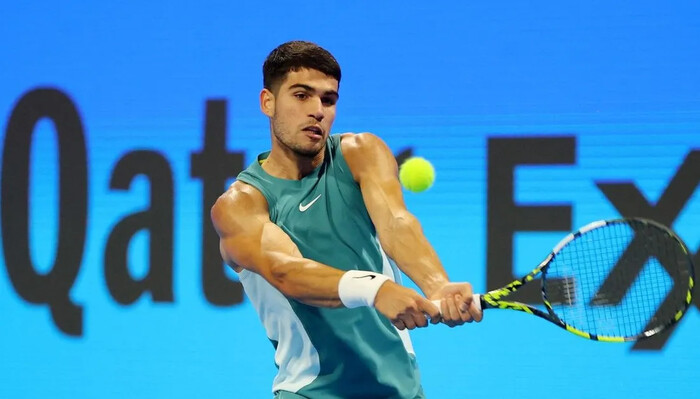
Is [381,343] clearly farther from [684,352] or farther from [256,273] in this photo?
[684,352]

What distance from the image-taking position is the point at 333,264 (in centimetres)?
298

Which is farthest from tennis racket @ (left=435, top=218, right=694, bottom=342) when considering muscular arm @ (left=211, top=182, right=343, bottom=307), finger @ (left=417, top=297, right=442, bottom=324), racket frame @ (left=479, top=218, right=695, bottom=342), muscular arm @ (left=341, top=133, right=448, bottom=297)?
muscular arm @ (left=211, top=182, right=343, bottom=307)

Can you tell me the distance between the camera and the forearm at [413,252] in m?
2.71

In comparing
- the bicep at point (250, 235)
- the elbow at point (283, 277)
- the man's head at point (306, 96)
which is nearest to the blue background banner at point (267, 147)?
the man's head at point (306, 96)

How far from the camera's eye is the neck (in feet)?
10.3

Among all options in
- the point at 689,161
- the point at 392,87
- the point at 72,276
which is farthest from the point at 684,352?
the point at 72,276

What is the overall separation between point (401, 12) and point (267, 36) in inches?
29.0

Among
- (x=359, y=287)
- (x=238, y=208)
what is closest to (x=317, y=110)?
(x=238, y=208)

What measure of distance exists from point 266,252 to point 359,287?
0.43 m

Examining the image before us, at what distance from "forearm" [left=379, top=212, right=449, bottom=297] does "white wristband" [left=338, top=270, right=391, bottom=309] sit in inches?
9.0

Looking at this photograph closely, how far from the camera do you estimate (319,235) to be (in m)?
3.00

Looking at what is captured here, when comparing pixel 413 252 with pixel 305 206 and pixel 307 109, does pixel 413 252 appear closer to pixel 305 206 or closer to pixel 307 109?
pixel 305 206

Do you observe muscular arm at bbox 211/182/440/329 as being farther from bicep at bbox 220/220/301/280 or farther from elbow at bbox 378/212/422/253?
elbow at bbox 378/212/422/253

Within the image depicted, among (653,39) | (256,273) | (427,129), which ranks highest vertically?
(653,39)
